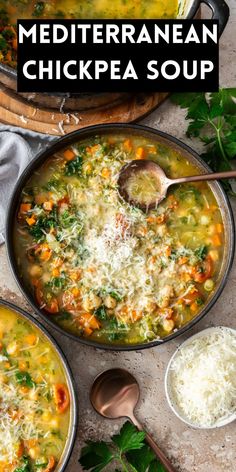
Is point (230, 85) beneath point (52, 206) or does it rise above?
above

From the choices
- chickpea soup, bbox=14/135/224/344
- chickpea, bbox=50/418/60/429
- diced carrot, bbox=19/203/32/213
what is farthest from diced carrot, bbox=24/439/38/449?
diced carrot, bbox=19/203/32/213

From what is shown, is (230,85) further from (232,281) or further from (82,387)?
(82,387)

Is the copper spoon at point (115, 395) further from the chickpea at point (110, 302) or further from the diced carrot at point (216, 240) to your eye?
the diced carrot at point (216, 240)

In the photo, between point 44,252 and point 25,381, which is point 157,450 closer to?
point 25,381

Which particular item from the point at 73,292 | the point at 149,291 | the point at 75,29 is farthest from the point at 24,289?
the point at 75,29

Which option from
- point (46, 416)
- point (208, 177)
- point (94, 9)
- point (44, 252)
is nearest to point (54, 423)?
point (46, 416)

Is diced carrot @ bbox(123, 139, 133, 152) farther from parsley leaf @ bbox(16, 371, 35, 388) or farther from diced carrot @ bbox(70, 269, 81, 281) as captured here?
parsley leaf @ bbox(16, 371, 35, 388)
